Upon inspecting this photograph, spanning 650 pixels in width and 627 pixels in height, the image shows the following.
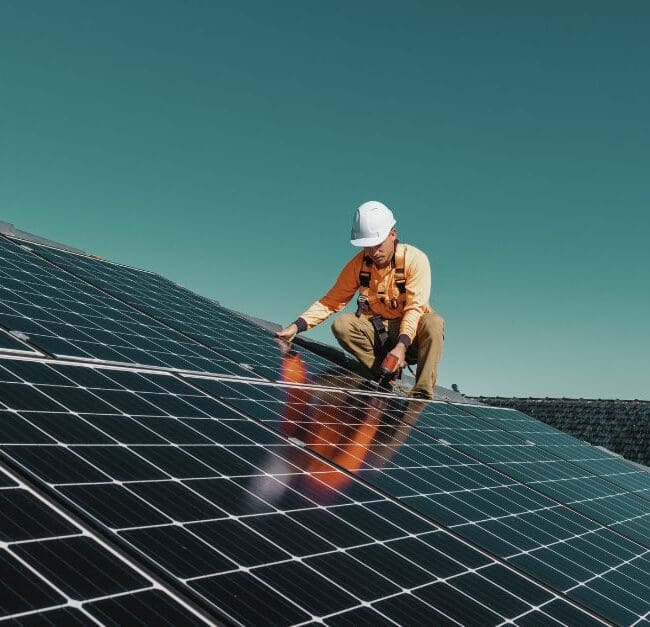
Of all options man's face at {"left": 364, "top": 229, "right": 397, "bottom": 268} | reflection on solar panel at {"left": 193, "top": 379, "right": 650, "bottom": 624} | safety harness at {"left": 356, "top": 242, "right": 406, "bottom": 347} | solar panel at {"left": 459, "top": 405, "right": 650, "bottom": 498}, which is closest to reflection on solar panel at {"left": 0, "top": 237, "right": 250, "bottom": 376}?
reflection on solar panel at {"left": 193, "top": 379, "right": 650, "bottom": 624}

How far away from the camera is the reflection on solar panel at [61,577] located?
8.96 feet

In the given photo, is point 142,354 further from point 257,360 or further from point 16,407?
point 16,407

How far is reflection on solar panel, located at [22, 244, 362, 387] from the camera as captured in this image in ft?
34.1

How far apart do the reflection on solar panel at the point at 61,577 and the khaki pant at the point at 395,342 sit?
9168mm

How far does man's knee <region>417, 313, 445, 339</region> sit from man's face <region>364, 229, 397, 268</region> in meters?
1.10

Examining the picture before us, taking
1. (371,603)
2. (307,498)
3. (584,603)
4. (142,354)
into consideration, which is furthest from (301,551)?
(142,354)

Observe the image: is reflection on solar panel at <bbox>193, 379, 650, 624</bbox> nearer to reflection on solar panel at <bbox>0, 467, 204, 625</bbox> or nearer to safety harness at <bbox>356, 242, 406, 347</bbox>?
safety harness at <bbox>356, 242, 406, 347</bbox>

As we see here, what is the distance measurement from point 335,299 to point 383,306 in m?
0.98

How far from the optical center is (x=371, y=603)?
3969 mm

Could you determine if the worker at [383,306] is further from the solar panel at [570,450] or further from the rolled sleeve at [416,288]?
the solar panel at [570,450]

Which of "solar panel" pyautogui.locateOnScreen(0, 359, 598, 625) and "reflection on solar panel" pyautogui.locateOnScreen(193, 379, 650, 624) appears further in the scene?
"reflection on solar panel" pyautogui.locateOnScreen(193, 379, 650, 624)

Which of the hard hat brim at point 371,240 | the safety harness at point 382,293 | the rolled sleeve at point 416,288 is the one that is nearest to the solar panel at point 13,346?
the hard hat brim at point 371,240

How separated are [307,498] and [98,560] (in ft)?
6.76

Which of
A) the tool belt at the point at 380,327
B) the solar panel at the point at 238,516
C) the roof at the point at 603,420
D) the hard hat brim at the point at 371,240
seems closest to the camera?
the solar panel at the point at 238,516
